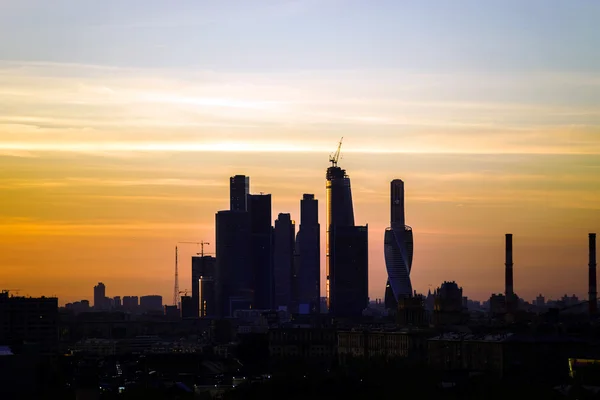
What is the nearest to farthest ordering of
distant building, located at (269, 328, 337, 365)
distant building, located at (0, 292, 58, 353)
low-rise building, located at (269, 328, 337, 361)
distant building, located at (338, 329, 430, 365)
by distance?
distant building, located at (338, 329, 430, 365) < distant building, located at (269, 328, 337, 365) < low-rise building, located at (269, 328, 337, 361) < distant building, located at (0, 292, 58, 353)

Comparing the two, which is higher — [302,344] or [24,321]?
[24,321]

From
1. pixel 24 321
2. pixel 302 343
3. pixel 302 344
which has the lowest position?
pixel 302 344

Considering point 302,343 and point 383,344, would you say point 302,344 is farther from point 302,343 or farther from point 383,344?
point 383,344

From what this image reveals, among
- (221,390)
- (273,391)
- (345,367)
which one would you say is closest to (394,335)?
(345,367)

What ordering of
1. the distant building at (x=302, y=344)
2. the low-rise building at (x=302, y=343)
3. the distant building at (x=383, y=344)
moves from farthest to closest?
the low-rise building at (x=302, y=343), the distant building at (x=302, y=344), the distant building at (x=383, y=344)

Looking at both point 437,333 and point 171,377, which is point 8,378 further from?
point 437,333

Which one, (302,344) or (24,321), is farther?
(24,321)

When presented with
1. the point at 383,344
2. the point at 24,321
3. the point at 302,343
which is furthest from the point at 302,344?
the point at 24,321

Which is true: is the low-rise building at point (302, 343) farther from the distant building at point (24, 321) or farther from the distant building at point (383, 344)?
the distant building at point (24, 321)

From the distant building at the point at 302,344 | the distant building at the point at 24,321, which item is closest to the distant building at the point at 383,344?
the distant building at the point at 302,344

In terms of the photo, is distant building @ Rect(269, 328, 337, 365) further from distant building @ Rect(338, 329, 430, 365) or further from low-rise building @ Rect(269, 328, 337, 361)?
distant building @ Rect(338, 329, 430, 365)

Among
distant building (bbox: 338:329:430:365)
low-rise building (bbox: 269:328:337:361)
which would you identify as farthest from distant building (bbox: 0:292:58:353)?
distant building (bbox: 338:329:430:365)
